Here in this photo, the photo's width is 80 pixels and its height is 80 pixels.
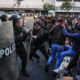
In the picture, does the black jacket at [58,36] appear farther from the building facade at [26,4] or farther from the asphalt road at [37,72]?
the building facade at [26,4]

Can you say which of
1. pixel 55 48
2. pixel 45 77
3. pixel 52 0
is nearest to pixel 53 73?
pixel 45 77

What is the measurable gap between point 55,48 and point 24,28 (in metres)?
1.41

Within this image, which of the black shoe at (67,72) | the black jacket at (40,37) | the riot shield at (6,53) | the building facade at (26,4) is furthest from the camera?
the building facade at (26,4)

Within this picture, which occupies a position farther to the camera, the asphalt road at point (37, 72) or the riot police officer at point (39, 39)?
the riot police officer at point (39, 39)

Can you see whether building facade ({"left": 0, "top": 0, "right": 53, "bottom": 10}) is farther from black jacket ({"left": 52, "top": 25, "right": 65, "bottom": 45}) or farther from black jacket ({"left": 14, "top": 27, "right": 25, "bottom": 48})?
black jacket ({"left": 14, "top": 27, "right": 25, "bottom": 48})

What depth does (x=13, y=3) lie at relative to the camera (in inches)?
3017

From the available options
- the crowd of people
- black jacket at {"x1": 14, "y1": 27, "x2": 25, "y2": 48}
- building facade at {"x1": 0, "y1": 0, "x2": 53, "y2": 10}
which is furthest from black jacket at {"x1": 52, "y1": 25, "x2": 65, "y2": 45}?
building facade at {"x1": 0, "y1": 0, "x2": 53, "y2": 10}

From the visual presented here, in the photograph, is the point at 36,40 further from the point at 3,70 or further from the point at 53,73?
the point at 3,70

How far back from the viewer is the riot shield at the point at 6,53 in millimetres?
2826

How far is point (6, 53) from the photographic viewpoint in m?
2.86

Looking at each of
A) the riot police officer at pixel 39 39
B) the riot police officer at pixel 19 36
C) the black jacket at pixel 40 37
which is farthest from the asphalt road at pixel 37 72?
the black jacket at pixel 40 37

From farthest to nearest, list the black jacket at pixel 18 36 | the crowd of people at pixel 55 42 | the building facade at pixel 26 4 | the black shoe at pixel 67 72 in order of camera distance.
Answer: the building facade at pixel 26 4
the black shoe at pixel 67 72
the black jacket at pixel 18 36
the crowd of people at pixel 55 42

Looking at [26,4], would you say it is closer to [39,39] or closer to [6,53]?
[39,39]

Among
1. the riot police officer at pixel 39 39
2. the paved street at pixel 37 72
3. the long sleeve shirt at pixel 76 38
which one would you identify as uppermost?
the long sleeve shirt at pixel 76 38
